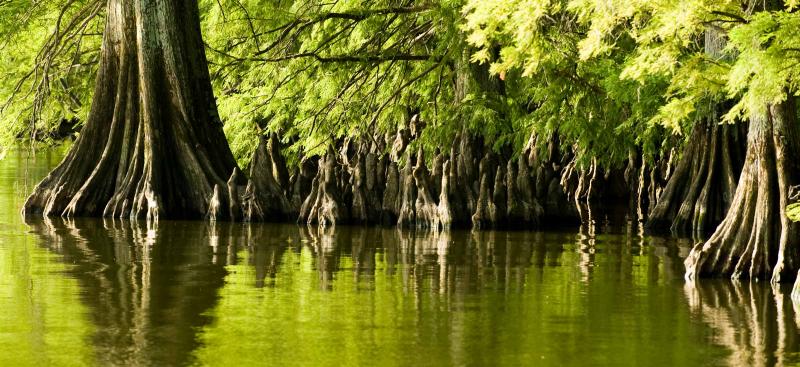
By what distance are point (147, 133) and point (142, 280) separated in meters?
6.67

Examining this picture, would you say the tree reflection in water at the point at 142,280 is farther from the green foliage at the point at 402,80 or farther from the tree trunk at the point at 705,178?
the tree trunk at the point at 705,178

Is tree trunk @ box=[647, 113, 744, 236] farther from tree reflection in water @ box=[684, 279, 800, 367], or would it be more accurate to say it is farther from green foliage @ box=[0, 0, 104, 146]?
green foliage @ box=[0, 0, 104, 146]

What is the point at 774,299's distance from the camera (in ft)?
34.4

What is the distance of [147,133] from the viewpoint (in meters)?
17.7

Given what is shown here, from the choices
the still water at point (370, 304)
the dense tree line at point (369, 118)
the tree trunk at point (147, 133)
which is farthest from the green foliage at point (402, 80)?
the still water at point (370, 304)

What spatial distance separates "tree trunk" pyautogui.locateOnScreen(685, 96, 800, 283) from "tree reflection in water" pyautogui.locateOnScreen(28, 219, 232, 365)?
12.2ft

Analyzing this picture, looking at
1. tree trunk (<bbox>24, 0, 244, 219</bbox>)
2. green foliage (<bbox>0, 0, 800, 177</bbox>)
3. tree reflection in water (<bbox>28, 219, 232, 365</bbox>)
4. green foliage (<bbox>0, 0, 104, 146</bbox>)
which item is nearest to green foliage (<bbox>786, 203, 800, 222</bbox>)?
tree reflection in water (<bbox>28, 219, 232, 365</bbox>)

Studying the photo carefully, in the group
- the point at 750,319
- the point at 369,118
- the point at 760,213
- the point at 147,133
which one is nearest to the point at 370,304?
the point at 750,319

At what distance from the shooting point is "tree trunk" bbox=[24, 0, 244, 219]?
17.6m

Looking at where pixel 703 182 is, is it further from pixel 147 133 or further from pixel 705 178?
pixel 147 133

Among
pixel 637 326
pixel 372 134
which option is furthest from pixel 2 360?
pixel 372 134

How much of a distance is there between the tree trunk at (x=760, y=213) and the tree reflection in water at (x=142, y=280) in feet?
12.2

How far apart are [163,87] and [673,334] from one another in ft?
34.1

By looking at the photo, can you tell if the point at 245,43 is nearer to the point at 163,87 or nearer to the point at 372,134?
the point at 372,134
